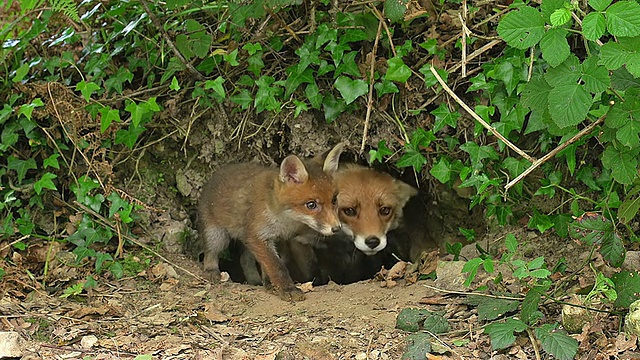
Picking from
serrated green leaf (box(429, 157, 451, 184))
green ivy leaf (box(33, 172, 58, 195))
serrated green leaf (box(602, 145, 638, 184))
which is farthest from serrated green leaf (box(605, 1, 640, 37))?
green ivy leaf (box(33, 172, 58, 195))

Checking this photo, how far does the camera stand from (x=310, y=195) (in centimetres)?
427

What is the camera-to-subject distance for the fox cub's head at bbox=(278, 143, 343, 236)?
425 centimetres

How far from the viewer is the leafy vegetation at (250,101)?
3451mm

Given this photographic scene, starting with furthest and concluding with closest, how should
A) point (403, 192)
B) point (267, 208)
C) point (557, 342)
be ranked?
point (403, 192) → point (267, 208) → point (557, 342)

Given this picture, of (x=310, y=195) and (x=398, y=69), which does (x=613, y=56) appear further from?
(x=310, y=195)

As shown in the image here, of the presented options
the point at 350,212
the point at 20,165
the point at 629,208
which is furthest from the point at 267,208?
the point at 629,208

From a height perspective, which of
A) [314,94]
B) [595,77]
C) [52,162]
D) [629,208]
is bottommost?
[629,208]

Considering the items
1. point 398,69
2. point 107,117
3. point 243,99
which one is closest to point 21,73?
point 107,117

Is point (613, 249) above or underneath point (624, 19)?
underneath

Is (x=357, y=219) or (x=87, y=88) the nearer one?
(x=87, y=88)

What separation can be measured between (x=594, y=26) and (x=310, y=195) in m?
2.30

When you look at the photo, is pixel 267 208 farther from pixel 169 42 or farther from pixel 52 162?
pixel 52 162

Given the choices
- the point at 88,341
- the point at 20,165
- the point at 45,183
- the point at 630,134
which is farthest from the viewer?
the point at 20,165

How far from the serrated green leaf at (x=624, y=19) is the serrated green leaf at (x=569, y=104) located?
0.25m
